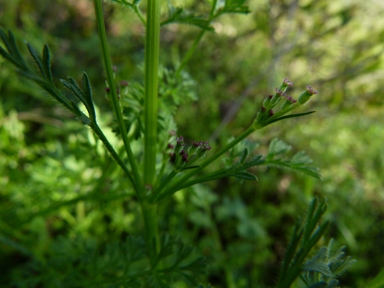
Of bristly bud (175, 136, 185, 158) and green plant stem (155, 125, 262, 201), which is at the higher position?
bristly bud (175, 136, 185, 158)

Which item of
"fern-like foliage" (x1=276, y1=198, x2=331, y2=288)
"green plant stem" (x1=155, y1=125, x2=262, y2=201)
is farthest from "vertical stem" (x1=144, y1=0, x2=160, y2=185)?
"fern-like foliage" (x1=276, y1=198, x2=331, y2=288)

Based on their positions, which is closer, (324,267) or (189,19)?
(324,267)

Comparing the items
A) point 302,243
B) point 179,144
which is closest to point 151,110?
point 179,144

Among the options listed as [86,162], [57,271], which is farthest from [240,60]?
[57,271]

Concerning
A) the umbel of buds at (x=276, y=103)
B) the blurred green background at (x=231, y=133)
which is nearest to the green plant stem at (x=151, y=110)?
the umbel of buds at (x=276, y=103)

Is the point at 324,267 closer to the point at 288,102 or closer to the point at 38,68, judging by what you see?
the point at 288,102

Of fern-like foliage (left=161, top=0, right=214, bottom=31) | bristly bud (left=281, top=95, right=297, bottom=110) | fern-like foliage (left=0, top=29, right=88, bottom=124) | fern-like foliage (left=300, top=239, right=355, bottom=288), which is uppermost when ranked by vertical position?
fern-like foliage (left=161, top=0, right=214, bottom=31)

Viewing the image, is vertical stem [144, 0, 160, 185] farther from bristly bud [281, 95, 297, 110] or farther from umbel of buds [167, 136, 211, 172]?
bristly bud [281, 95, 297, 110]
